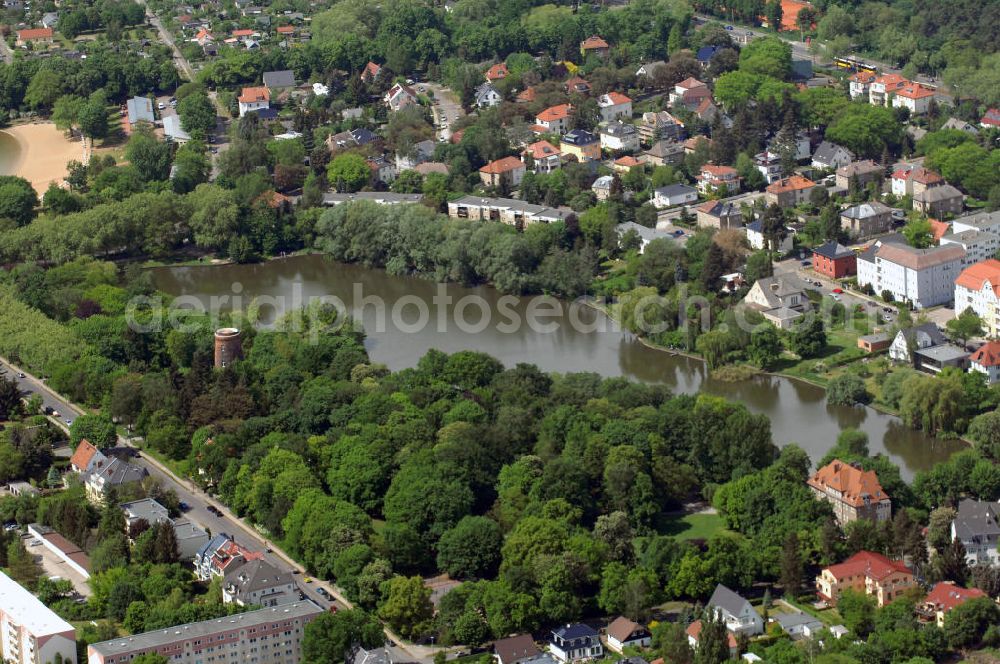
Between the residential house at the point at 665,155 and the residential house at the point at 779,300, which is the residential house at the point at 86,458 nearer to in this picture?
the residential house at the point at 779,300

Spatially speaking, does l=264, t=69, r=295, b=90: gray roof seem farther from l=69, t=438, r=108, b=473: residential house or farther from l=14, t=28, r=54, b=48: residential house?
l=69, t=438, r=108, b=473: residential house

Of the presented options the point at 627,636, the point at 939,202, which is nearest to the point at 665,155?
the point at 939,202

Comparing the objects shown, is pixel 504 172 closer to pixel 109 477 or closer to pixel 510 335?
pixel 510 335

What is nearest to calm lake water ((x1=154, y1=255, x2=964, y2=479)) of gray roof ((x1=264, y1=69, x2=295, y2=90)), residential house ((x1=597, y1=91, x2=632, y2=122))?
Result: residential house ((x1=597, y1=91, x2=632, y2=122))

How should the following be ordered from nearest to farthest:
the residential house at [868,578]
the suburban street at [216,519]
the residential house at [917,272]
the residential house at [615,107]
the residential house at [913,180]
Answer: the residential house at [868,578] < the suburban street at [216,519] < the residential house at [917,272] < the residential house at [913,180] < the residential house at [615,107]

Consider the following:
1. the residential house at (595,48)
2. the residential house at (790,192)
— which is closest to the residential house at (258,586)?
the residential house at (790,192)

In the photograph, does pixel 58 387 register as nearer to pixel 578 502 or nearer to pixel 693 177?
pixel 578 502

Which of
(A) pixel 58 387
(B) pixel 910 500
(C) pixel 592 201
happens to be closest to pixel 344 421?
(A) pixel 58 387
